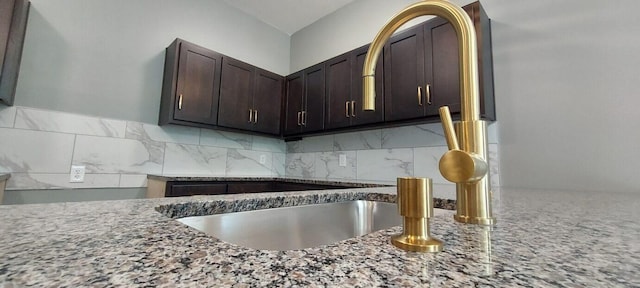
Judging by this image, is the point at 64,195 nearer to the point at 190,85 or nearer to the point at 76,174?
the point at 76,174

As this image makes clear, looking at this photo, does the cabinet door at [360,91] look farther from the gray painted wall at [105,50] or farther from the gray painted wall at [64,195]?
the gray painted wall at [64,195]

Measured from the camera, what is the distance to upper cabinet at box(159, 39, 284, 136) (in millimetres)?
2250

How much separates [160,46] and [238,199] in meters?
2.35

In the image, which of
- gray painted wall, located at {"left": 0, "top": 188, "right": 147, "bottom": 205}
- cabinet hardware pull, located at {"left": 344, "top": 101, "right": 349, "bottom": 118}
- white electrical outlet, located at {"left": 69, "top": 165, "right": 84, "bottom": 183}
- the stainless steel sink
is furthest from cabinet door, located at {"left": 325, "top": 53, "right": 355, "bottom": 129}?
white electrical outlet, located at {"left": 69, "top": 165, "right": 84, "bottom": 183}

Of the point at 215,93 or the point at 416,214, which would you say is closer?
the point at 416,214

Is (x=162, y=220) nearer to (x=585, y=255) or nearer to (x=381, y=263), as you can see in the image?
(x=381, y=263)

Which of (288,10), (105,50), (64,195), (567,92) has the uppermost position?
(288,10)

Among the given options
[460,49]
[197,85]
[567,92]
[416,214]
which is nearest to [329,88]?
[197,85]

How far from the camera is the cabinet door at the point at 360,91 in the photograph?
6.90ft

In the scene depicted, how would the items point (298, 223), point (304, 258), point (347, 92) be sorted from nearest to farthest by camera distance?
point (304, 258) → point (298, 223) → point (347, 92)

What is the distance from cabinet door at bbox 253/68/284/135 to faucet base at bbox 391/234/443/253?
252 cm

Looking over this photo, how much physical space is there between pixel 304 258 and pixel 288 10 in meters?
3.26

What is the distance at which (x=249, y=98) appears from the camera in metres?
2.68

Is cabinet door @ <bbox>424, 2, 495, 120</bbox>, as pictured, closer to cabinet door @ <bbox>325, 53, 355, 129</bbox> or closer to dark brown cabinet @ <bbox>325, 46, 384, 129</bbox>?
dark brown cabinet @ <bbox>325, 46, 384, 129</bbox>
